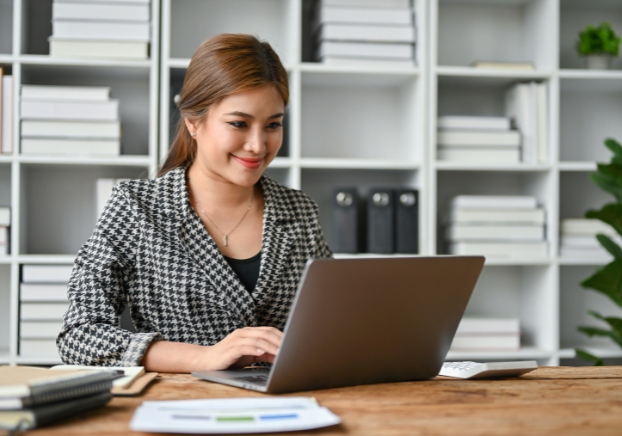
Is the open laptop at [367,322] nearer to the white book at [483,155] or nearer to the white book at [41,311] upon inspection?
the white book at [41,311]

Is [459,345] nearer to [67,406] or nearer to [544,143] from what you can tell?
[544,143]

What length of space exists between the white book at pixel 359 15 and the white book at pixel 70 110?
0.89 m

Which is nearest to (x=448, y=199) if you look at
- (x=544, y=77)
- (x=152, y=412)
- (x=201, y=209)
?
(x=544, y=77)

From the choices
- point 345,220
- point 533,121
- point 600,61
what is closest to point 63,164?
point 345,220

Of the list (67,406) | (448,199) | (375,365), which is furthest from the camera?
(448,199)

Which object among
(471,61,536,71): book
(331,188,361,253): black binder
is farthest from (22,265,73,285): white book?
(471,61,536,71): book

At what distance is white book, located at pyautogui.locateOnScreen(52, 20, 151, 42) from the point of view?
222cm

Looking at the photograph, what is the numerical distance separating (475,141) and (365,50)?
0.58m

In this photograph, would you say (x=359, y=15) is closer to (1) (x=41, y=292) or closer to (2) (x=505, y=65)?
(2) (x=505, y=65)

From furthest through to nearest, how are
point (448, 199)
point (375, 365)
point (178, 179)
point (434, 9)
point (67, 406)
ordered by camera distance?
point (448, 199) → point (434, 9) → point (178, 179) → point (375, 365) → point (67, 406)

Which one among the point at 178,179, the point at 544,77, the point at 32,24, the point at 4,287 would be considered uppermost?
the point at 32,24

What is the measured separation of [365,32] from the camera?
2350 mm

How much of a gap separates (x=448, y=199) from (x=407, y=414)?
198 centimetres

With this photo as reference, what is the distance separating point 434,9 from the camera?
237 centimetres
